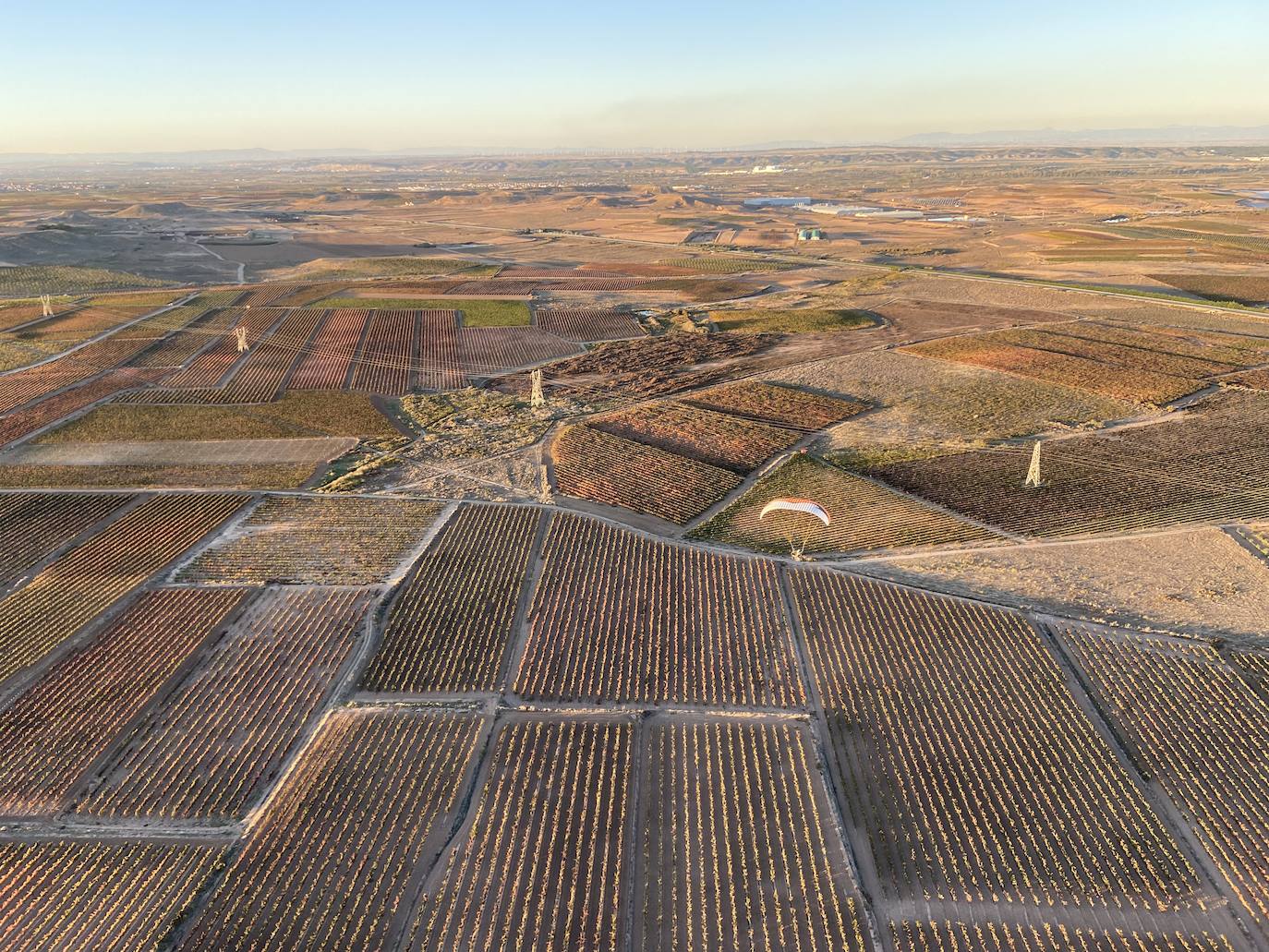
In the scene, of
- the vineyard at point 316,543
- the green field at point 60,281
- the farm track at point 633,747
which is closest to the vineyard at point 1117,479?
the farm track at point 633,747

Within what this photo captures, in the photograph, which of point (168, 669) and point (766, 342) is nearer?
point (168, 669)

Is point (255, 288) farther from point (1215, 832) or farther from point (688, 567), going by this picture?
point (1215, 832)

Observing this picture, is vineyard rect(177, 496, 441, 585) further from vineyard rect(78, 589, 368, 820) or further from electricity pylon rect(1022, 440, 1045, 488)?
electricity pylon rect(1022, 440, 1045, 488)

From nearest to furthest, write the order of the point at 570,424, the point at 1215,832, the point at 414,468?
the point at 1215,832 → the point at 414,468 → the point at 570,424

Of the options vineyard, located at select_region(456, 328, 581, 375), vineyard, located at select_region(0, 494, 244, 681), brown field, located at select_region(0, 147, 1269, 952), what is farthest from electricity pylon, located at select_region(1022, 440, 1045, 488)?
vineyard, located at select_region(0, 494, 244, 681)

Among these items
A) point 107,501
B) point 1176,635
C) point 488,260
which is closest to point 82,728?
point 107,501

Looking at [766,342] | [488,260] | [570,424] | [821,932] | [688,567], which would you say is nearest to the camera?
[821,932]

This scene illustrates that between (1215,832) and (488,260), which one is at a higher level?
(488,260)

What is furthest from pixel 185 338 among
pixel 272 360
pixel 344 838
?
pixel 344 838
